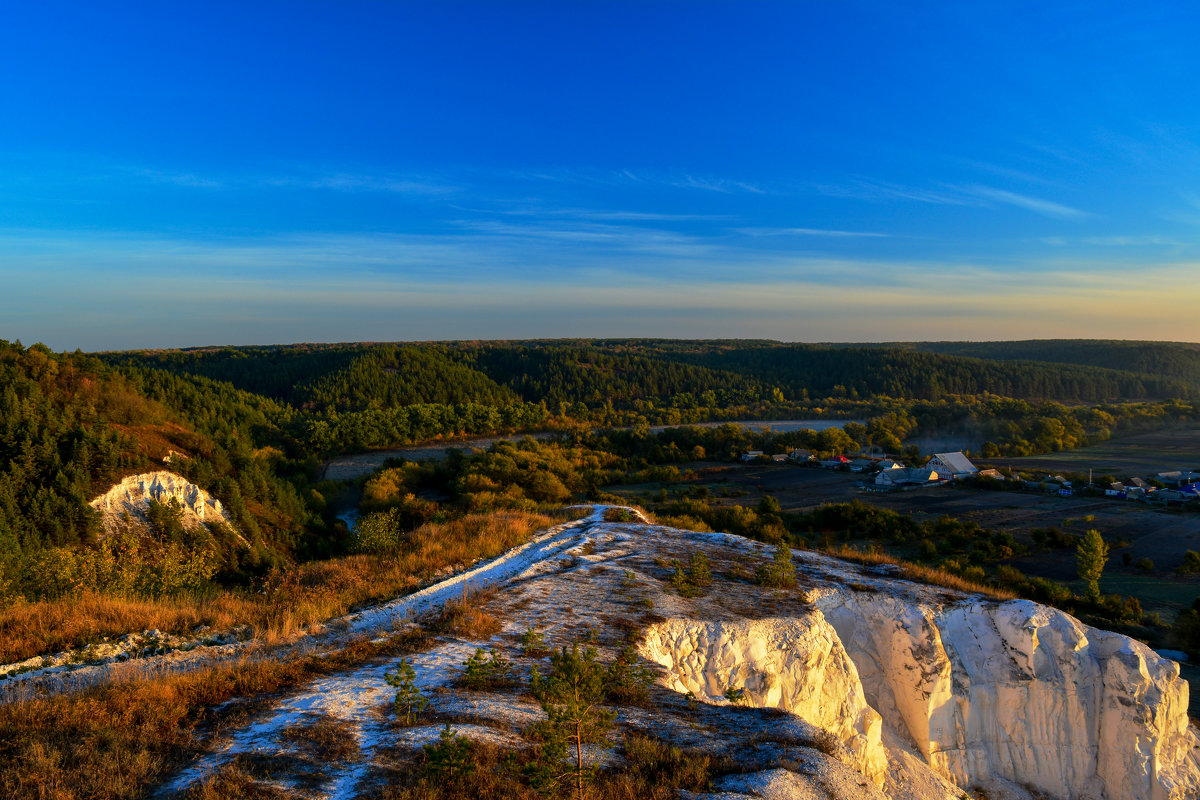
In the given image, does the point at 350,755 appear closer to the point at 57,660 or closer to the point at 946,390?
the point at 57,660

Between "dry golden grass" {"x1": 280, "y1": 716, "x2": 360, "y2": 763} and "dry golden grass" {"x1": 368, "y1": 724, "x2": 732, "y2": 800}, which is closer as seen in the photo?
"dry golden grass" {"x1": 368, "y1": 724, "x2": 732, "y2": 800}

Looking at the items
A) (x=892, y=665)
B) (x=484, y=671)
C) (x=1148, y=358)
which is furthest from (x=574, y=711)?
(x=1148, y=358)

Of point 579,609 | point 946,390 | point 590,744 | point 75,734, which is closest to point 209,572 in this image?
point 579,609

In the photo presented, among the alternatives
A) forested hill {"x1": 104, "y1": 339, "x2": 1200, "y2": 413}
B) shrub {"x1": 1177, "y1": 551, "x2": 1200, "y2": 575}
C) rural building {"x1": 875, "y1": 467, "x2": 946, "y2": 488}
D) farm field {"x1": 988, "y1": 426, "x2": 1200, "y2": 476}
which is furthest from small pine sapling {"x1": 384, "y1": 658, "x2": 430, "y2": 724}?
forested hill {"x1": 104, "y1": 339, "x2": 1200, "y2": 413}

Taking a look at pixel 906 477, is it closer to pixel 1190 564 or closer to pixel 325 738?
pixel 1190 564

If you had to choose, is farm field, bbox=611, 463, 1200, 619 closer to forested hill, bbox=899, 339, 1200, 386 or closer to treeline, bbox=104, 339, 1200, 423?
treeline, bbox=104, 339, 1200, 423

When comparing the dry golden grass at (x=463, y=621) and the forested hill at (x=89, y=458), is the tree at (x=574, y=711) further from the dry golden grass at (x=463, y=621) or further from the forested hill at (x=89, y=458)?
the forested hill at (x=89, y=458)
